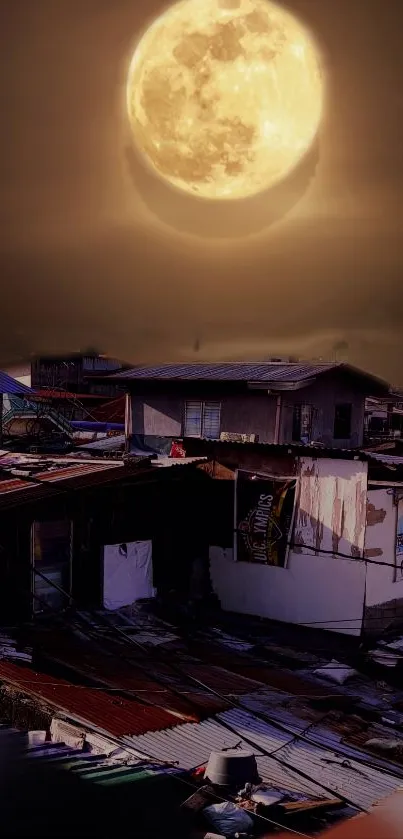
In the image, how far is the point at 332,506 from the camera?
59.8ft

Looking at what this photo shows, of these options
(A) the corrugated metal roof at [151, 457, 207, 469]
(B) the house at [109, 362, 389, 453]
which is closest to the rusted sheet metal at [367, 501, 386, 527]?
(A) the corrugated metal roof at [151, 457, 207, 469]

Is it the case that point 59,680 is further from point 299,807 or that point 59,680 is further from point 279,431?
point 279,431

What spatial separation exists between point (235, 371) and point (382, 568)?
12.7 metres

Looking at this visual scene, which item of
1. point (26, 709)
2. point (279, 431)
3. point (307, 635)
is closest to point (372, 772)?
point (26, 709)

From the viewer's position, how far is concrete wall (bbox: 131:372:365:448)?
27.5 metres

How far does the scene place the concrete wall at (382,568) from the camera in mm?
17844

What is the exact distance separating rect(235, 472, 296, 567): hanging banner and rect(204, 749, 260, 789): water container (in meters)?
9.76

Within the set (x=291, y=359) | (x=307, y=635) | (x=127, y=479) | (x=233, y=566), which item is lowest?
(x=307, y=635)

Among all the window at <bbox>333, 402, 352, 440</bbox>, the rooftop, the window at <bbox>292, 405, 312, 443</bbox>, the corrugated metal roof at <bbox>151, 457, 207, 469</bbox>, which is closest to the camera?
the rooftop

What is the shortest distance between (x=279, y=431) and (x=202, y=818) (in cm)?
1970

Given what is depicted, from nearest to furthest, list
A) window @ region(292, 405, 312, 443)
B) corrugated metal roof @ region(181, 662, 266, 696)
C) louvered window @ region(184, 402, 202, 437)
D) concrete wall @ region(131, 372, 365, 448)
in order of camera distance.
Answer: corrugated metal roof @ region(181, 662, 266, 696)
concrete wall @ region(131, 372, 365, 448)
window @ region(292, 405, 312, 443)
louvered window @ region(184, 402, 202, 437)

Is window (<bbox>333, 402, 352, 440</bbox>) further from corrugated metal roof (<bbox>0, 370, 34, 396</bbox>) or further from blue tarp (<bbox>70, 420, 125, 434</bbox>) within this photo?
blue tarp (<bbox>70, 420, 125, 434</bbox>)

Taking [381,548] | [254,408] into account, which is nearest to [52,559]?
[381,548]

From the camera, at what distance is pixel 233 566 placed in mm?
19984
